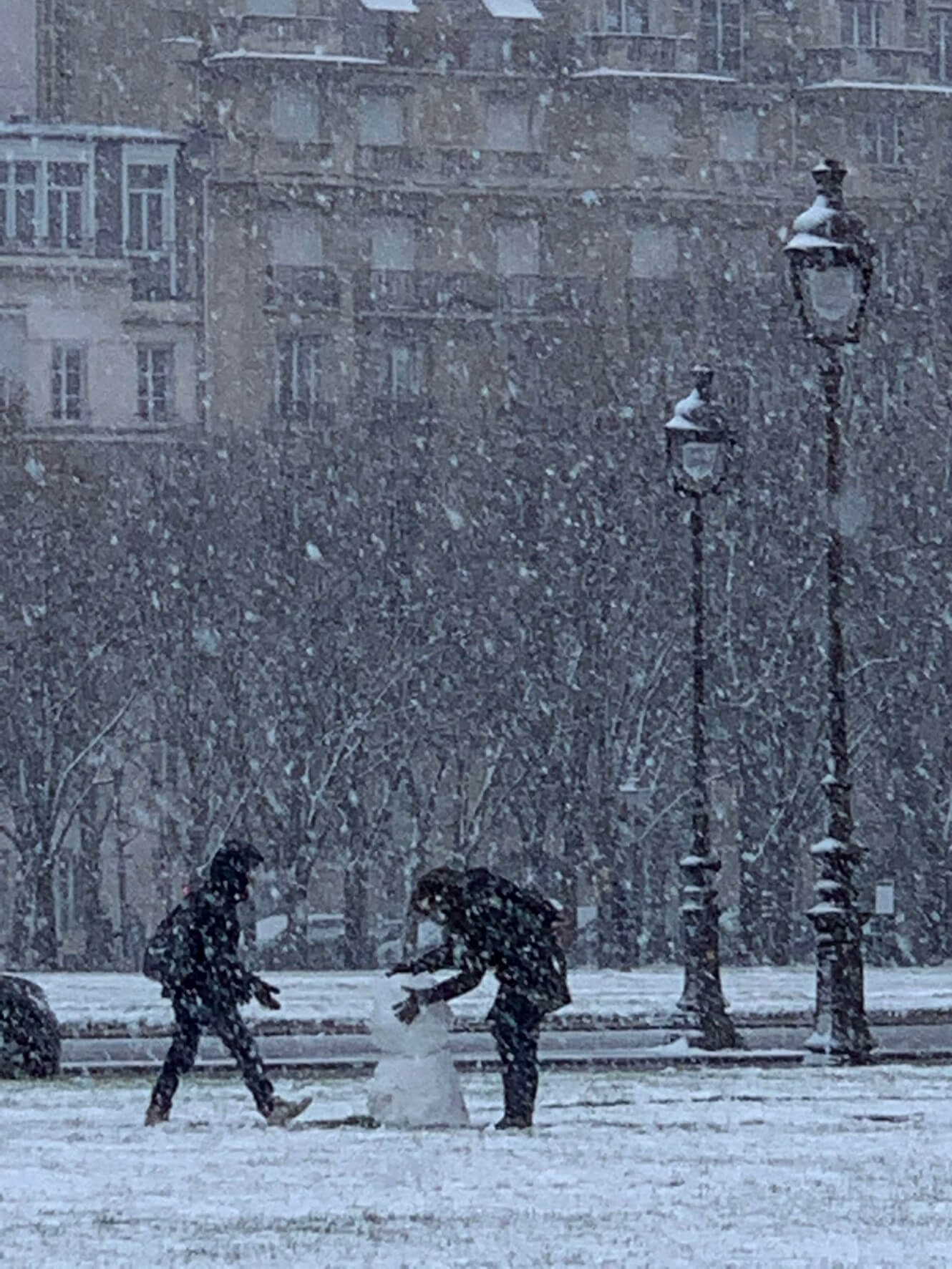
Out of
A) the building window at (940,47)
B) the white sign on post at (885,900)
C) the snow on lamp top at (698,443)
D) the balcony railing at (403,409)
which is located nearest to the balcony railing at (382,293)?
the balcony railing at (403,409)

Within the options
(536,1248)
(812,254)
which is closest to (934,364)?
(812,254)

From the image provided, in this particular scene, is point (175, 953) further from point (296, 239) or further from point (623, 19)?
point (623, 19)

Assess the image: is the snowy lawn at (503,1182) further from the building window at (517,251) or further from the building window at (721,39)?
the building window at (721,39)

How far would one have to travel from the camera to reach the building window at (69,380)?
72000 mm

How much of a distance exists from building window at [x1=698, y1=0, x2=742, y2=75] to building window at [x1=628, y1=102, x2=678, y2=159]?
209cm

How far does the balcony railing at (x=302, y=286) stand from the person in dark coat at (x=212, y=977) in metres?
58.8

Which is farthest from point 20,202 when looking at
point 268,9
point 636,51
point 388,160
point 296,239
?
point 636,51

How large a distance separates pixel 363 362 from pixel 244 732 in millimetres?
29036

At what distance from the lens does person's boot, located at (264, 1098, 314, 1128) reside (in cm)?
1681

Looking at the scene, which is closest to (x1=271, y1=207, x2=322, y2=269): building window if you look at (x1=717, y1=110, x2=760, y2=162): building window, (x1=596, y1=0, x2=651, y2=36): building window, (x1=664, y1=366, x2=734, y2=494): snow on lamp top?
(x1=596, y1=0, x2=651, y2=36): building window

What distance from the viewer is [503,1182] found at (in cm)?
1392

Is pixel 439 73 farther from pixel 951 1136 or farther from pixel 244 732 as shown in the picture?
pixel 951 1136

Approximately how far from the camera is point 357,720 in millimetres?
46406

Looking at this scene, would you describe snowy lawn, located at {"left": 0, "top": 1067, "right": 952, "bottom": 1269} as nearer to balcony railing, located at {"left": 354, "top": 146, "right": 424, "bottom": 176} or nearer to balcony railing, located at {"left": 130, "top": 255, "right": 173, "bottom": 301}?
balcony railing, located at {"left": 130, "top": 255, "right": 173, "bottom": 301}
